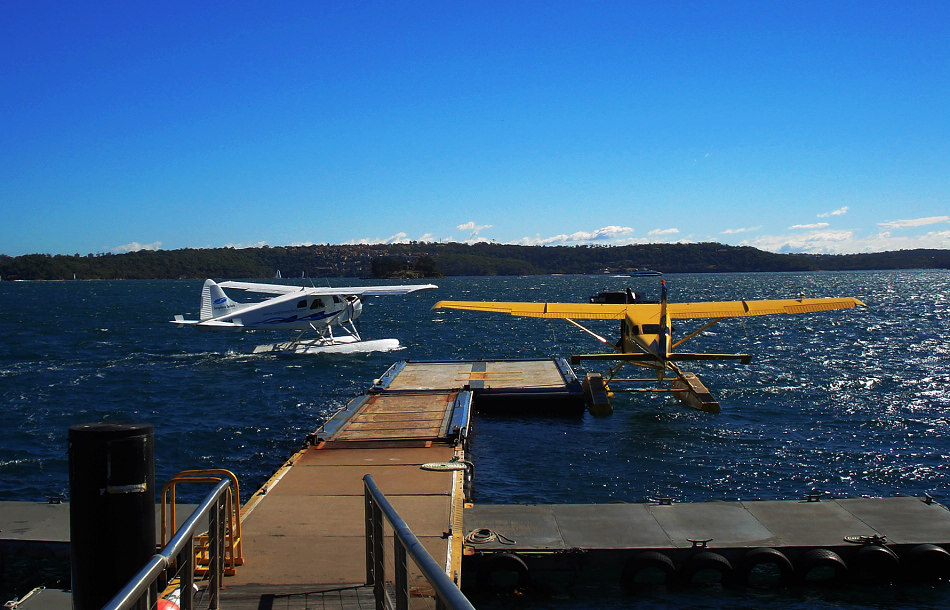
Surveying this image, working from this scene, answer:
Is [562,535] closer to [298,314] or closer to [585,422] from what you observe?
[585,422]

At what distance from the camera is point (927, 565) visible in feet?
31.8

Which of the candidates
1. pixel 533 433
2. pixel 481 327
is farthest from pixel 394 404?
pixel 481 327

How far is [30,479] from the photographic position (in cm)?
1498

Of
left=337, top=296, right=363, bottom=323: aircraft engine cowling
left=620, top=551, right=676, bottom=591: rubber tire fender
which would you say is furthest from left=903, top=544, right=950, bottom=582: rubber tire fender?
left=337, top=296, right=363, bottom=323: aircraft engine cowling

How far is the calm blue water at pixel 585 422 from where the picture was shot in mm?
14422

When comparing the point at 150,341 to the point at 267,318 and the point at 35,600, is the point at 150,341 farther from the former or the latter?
the point at 35,600

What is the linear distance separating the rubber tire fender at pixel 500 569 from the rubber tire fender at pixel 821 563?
3.43m

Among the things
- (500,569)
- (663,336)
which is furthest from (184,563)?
(663,336)

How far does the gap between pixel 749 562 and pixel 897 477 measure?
7276mm

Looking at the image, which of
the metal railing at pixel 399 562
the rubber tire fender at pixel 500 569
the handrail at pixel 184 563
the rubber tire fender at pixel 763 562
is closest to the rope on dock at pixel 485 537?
the rubber tire fender at pixel 500 569

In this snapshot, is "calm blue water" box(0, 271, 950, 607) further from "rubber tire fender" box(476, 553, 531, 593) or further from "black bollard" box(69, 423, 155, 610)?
"black bollard" box(69, 423, 155, 610)

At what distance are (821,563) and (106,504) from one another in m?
8.45

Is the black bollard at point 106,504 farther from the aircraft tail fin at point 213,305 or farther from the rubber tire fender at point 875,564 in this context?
the aircraft tail fin at point 213,305

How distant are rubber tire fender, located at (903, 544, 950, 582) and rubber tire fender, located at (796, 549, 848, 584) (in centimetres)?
87
